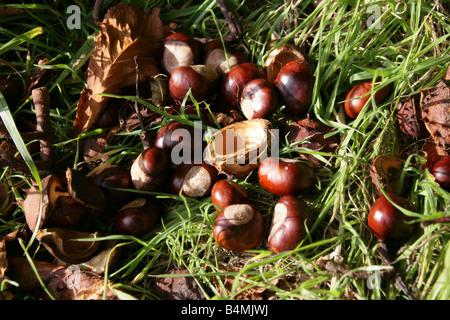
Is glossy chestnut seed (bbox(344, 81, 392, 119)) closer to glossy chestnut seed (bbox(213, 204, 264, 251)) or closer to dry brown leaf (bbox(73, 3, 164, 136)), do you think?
glossy chestnut seed (bbox(213, 204, 264, 251))

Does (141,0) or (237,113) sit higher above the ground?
(141,0)

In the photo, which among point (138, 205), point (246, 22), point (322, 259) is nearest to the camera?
point (322, 259)

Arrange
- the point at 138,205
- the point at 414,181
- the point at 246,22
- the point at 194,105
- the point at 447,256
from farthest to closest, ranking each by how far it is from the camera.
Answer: the point at 246,22, the point at 194,105, the point at 138,205, the point at 414,181, the point at 447,256

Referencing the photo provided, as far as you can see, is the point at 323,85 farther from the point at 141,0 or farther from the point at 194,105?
the point at 141,0

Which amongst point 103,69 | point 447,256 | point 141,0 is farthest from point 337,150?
point 141,0

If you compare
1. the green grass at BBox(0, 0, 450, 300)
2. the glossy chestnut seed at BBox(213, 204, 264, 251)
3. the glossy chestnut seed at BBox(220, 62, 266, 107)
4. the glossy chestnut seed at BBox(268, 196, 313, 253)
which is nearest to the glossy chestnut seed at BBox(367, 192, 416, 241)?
the green grass at BBox(0, 0, 450, 300)

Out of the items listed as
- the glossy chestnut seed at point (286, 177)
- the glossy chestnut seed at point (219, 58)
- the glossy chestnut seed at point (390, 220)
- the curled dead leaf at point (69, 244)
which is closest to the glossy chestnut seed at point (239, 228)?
the glossy chestnut seed at point (286, 177)

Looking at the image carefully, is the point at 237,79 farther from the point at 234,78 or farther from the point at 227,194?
the point at 227,194
